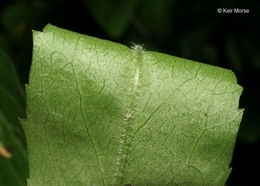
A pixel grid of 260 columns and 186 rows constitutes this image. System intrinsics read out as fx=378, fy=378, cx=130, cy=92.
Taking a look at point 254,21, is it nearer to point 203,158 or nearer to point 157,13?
point 157,13

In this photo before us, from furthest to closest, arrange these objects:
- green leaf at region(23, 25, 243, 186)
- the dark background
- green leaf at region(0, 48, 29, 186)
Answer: the dark background, green leaf at region(0, 48, 29, 186), green leaf at region(23, 25, 243, 186)

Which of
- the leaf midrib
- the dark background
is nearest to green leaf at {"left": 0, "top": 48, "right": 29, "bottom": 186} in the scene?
the leaf midrib

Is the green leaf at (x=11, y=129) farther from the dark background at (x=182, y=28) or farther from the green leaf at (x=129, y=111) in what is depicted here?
the dark background at (x=182, y=28)

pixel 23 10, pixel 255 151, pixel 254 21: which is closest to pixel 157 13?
pixel 254 21

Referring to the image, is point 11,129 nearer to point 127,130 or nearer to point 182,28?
point 127,130

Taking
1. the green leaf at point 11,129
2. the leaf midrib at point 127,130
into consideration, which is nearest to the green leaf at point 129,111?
the leaf midrib at point 127,130

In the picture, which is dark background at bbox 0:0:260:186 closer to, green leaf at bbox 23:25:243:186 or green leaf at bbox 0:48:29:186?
green leaf at bbox 0:48:29:186
